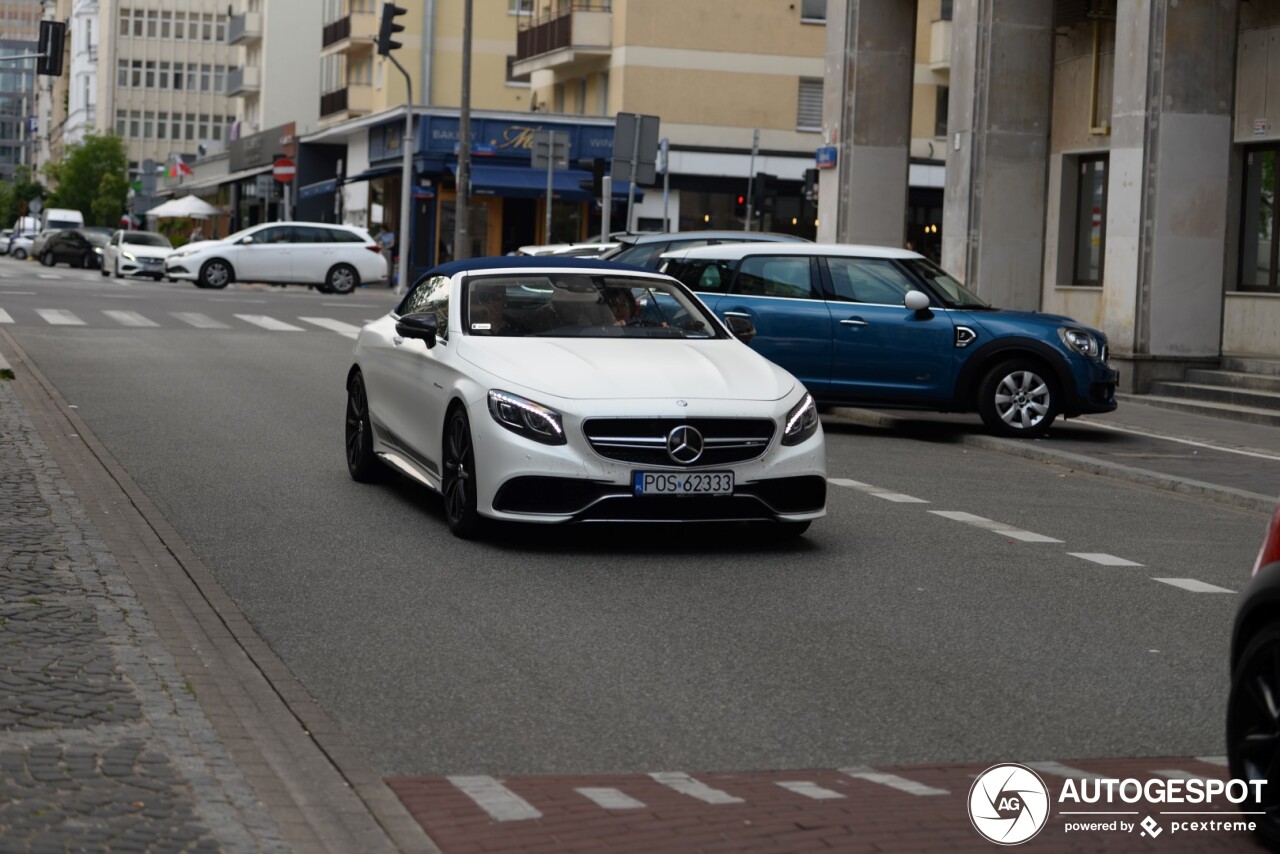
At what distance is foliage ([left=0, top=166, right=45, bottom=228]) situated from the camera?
162 meters

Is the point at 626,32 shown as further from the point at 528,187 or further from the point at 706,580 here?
the point at 706,580

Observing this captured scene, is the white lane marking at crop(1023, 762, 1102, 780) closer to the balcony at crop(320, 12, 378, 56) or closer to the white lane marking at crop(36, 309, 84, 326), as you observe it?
the white lane marking at crop(36, 309, 84, 326)

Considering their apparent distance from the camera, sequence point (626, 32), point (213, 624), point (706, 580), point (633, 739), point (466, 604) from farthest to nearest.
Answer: point (626, 32) → point (706, 580) → point (466, 604) → point (213, 624) → point (633, 739)

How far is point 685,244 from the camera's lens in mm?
23000

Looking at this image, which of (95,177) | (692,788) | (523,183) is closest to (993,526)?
(692,788)

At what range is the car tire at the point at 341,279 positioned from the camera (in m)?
49.4

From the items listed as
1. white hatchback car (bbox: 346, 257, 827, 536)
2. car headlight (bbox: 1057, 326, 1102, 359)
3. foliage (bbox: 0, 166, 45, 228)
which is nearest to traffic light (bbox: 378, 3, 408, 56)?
car headlight (bbox: 1057, 326, 1102, 359)

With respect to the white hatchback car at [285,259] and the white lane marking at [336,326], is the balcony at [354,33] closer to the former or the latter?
the white hatchback car at [285,259]

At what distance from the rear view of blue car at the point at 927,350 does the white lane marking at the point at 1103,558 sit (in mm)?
6975

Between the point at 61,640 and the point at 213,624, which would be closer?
the point at 61,640

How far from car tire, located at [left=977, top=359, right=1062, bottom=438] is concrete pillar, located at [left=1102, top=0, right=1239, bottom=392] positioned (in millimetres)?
5278

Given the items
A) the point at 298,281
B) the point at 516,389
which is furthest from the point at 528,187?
the point at 516,389

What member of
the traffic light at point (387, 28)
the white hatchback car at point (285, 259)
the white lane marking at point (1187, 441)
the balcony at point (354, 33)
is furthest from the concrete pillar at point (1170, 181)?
the balcony at point (354, 33)

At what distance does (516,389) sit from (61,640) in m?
3.39
